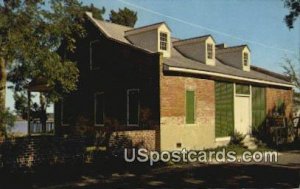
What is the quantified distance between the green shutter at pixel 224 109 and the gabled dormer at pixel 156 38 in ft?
11.7

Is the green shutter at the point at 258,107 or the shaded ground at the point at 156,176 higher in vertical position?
the green shutter at the point at 258,107

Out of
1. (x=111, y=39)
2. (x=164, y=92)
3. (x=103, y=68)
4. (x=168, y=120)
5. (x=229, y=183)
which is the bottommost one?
(x=229, y=183)

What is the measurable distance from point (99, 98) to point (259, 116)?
36.9 feet

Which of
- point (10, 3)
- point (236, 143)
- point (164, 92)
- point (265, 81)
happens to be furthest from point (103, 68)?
point (265, 81)

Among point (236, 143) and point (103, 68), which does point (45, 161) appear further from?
point (236, 143)

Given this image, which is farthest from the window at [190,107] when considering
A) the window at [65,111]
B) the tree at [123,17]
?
the tree at [123,17]

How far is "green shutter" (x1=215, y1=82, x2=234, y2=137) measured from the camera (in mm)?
24141

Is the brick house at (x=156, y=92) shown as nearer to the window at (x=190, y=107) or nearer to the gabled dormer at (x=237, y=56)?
the window at (x=190, y=107)

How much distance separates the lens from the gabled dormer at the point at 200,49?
83.7ft

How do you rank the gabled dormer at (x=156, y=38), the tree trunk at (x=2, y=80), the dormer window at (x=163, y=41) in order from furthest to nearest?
the dormer window at (x=163, y=41)
the gabled dormer at (x=156, y=38)
the tree trunk at (x=2, y=80)

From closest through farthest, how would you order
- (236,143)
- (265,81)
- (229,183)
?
(229,183) → (236,143) → (265,81)

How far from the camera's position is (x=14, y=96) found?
20609 mm

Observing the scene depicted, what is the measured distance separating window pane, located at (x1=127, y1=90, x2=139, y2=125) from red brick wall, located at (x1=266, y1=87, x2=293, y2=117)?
11.8m

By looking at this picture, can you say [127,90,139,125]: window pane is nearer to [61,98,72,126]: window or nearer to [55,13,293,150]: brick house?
[55,13,293,150]: brick house
